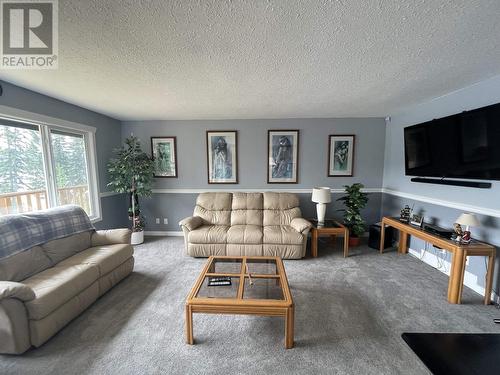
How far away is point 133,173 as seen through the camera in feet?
11.6

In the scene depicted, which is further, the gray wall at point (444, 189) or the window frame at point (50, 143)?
the window frame at point (50, 143)

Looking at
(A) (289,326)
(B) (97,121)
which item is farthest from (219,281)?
(B) (97,121)

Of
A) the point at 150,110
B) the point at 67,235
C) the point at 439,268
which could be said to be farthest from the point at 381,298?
the point at 150,110

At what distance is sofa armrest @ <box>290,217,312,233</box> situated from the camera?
3070 millimetres

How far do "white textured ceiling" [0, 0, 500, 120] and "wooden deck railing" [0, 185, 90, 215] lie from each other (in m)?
1.29

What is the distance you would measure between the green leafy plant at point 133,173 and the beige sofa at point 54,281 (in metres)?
1.10

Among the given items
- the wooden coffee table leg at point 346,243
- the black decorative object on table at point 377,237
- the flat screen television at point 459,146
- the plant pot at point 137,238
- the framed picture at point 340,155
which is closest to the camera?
the flat screen television at point 459,146

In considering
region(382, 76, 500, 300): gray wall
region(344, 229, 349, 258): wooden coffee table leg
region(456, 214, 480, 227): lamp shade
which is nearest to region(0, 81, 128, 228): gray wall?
region(344, 229, 349, 258): wooden coffee table leg

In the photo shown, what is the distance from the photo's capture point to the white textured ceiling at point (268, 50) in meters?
1.22

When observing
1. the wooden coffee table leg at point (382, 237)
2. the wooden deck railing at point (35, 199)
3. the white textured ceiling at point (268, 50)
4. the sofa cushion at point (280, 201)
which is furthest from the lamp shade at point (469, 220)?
the wooden deck railing at point (35, 199)

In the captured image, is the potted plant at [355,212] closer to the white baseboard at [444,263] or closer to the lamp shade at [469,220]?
the white baseboard at [444,263]

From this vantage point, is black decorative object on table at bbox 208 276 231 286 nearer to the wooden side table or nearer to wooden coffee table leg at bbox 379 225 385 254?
the wooden side table

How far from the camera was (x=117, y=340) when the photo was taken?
5.39 ft

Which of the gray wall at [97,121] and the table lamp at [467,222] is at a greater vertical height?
the gray wall at [97,121]
